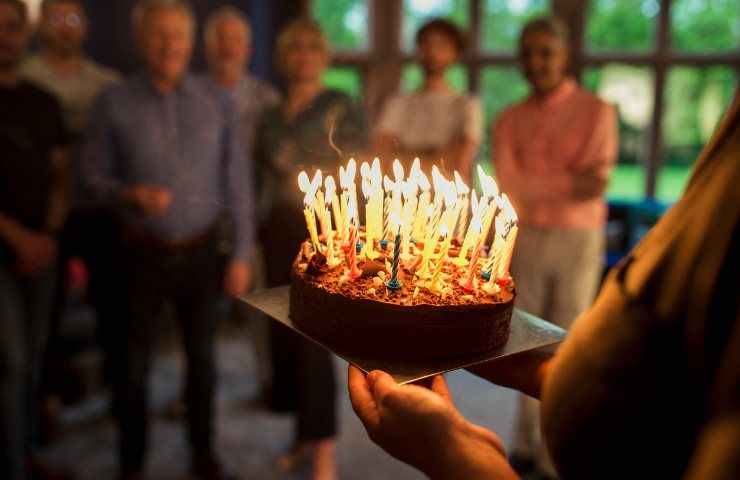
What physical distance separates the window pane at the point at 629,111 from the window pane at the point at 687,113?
0.13 metres

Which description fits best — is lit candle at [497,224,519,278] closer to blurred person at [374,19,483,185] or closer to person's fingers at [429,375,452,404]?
person's fingers at [429,375,452,404]

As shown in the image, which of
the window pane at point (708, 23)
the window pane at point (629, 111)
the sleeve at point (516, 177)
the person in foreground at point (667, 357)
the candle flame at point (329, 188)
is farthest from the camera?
the window pane at point (629, 111)

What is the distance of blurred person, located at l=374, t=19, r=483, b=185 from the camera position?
2852 mm

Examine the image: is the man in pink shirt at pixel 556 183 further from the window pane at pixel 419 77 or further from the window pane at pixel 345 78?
the window pane at pixel 345 78

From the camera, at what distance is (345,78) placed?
203 inches

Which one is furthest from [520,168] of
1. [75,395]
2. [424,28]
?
[75,395]

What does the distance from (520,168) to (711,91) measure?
2757 mm

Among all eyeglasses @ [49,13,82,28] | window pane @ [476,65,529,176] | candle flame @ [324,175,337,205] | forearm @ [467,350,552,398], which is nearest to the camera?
forearm @ [467,350,552,398]

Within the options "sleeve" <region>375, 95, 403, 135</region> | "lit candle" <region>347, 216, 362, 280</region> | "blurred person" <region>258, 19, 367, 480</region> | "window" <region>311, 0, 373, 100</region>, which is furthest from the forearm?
"window" <region>311, 0, 373, 100</region>

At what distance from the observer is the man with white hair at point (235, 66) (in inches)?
121

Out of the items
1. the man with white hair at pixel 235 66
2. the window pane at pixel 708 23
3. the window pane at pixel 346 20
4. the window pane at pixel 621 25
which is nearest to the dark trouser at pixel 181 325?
the man with white hair at pixel 235 66

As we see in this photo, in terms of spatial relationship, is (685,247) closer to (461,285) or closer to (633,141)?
(461,285)

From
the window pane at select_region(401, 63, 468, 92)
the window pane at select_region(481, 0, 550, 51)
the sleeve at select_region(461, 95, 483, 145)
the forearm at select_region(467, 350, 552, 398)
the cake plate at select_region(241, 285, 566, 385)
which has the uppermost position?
the window pane at select_region(481, 0, 550, 51)

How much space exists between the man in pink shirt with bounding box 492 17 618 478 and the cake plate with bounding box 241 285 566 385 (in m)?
1.23
